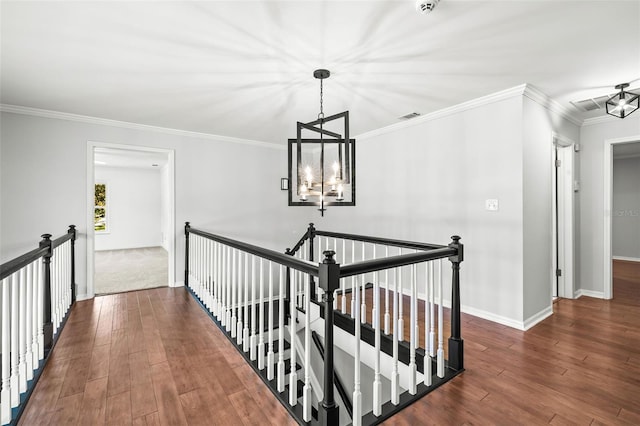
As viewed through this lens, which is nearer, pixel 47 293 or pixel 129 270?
pixel 47 293

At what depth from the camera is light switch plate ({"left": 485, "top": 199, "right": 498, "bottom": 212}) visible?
10.5 ft

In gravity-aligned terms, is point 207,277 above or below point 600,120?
below

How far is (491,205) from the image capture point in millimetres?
3229

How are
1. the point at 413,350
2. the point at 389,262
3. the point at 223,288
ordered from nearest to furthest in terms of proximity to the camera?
the point at 389,262 → the point at 413,350 → the point at 223,288

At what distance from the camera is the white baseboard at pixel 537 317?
118 inches

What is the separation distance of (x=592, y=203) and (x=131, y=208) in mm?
10598

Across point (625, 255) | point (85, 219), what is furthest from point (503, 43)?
point (625, 255)

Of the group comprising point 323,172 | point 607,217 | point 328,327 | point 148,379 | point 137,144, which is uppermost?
point 137,144

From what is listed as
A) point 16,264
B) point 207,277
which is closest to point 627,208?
point 207,277

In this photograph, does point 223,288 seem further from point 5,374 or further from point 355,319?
point 355,319

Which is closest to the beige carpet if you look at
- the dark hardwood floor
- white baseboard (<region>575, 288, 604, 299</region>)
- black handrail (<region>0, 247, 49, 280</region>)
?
the dark hardwood floor

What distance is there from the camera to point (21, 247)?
3.55 m

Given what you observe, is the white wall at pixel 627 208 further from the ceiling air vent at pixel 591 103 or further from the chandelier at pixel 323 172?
the chandelier at pixel 323 172

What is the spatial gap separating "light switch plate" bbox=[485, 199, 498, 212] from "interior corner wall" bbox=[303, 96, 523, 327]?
4cm
